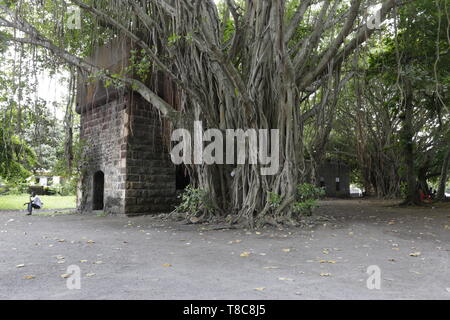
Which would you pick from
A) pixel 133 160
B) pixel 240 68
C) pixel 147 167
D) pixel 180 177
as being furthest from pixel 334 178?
pixel 240 68

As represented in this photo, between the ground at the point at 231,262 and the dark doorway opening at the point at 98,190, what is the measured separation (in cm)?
412

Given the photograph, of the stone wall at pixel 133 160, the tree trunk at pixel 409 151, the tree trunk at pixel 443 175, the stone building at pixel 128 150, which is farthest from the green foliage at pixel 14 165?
the tree trunk at pixel 443 175

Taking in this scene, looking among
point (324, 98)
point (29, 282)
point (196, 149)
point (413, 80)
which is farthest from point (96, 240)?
point (413, 80)

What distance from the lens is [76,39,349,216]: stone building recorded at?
874cm

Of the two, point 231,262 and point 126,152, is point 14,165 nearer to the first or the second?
point 126,152

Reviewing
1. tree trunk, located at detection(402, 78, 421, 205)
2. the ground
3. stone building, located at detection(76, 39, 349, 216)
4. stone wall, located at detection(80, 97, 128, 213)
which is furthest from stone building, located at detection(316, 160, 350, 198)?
the ground

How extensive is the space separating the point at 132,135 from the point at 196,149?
252 cm

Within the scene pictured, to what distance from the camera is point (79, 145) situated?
32.9 ft

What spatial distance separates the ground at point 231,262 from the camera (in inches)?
96.1

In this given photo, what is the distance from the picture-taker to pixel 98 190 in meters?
10.2

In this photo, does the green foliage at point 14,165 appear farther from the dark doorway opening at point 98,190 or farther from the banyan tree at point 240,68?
the banyan tree at point 240,68

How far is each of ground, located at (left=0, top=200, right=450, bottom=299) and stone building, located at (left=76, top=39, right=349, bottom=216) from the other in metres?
2.95

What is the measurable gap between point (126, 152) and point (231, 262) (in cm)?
593
